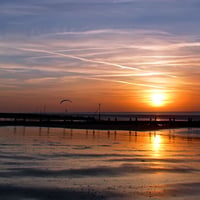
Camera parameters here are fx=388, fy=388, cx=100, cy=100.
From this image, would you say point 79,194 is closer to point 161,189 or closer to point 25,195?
point 25,195

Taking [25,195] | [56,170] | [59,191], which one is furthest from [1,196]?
[56,170]

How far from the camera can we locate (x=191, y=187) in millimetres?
17312

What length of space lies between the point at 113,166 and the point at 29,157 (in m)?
6.45

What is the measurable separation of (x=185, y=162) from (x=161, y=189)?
28.5 ft

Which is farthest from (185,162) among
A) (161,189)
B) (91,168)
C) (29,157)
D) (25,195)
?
(25,195)

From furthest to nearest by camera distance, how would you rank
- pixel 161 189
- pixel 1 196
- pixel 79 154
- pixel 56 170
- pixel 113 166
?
pixel 79 154 → pixel 113 166 → pixel 56 170 → pixel 161 189 → pixel 1 196

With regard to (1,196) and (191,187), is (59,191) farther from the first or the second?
(191,187)

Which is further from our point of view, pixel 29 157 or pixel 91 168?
pixel 29 157

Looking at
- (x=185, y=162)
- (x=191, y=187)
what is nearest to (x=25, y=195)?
(x=191, y=187)

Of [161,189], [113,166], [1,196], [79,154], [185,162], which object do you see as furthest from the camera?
[79,154]

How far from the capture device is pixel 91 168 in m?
22.0

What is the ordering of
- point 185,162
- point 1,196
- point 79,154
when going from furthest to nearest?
point 79,154, point 185,162, point 1,196

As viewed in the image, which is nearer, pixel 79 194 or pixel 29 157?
pixel 79 194

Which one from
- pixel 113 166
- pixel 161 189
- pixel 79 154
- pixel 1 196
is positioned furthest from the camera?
pixel 79 154
